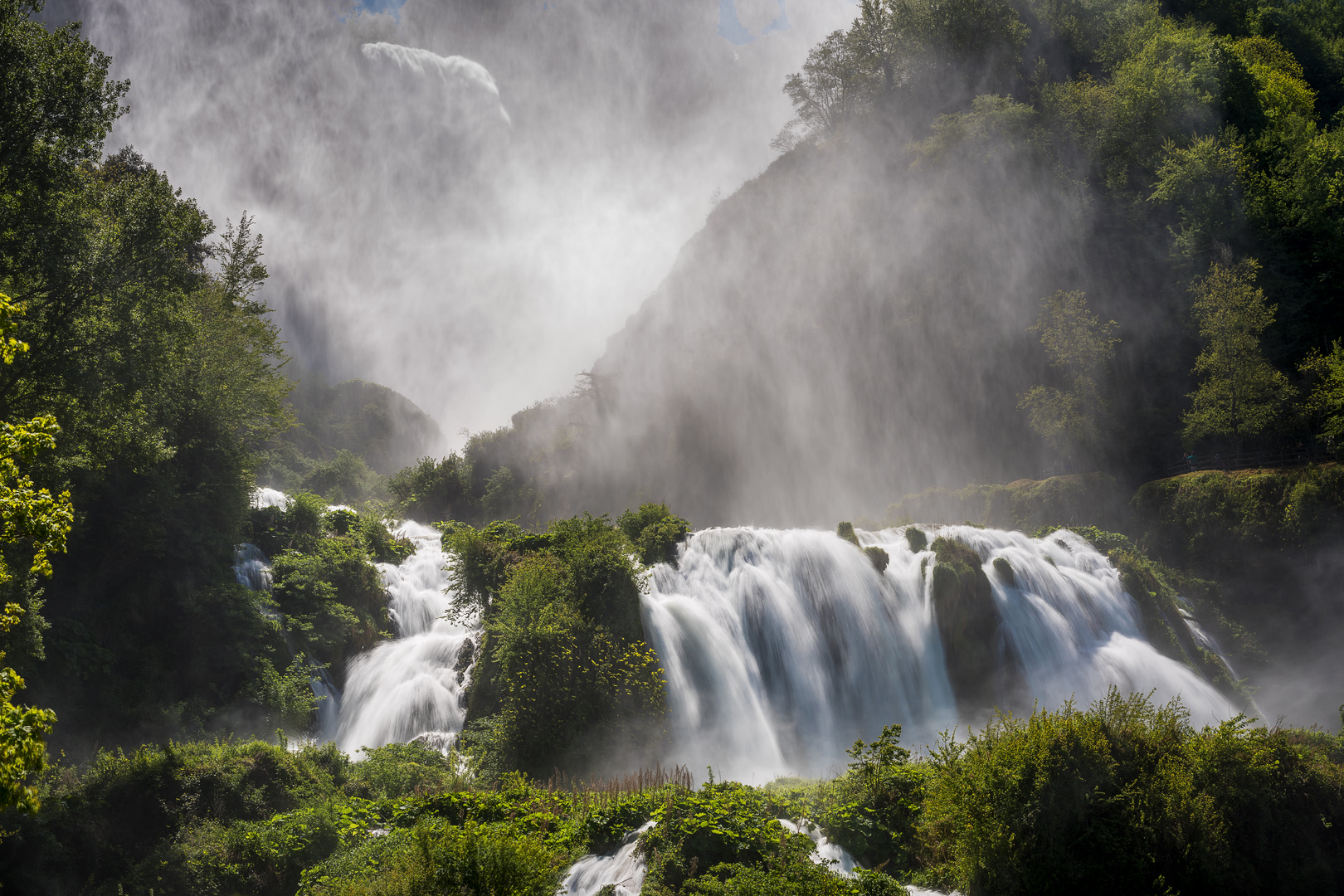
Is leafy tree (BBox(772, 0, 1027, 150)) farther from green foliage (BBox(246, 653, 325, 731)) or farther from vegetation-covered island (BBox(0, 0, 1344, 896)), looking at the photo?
green foliage (BBox(246, 653, 325, 731))

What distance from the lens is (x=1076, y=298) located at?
3853 centimetres

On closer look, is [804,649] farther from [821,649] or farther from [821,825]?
[821,825]

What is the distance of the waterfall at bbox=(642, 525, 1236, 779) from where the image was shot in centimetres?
1856

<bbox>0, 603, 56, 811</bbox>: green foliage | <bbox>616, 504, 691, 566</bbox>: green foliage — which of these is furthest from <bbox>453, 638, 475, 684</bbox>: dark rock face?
<bbox>0, 603, 56, 811</bbox>: green foliage

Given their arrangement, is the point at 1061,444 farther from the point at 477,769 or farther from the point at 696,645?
the point at 477,769

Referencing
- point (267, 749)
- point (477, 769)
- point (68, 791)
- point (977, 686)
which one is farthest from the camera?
point (977, 686)

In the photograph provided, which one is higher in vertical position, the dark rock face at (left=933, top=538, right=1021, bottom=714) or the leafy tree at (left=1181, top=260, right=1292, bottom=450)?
the leafy tree at (left=1181, top=260, right=1292, bottom=450)

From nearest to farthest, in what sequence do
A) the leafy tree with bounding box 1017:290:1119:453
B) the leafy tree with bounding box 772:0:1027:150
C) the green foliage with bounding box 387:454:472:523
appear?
the leafy tree with bounding box 1017:290:1119:453, the leafy tree with bounding box 772:0:1027:150, the green foliage with bounding box 387:454:472:523

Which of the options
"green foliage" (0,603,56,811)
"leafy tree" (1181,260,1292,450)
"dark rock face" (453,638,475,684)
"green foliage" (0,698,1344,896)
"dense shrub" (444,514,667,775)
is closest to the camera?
"green foliage" (0,603,56,811)

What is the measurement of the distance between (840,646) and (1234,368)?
89.8 feet

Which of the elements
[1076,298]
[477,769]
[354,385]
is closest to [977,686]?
[477,769]

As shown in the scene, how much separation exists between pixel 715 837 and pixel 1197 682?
26.0 meters

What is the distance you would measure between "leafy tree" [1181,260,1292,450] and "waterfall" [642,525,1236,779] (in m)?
12.5

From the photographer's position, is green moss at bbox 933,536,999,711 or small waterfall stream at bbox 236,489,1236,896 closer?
small waterfall stream at bbox 236,489,1236,896
